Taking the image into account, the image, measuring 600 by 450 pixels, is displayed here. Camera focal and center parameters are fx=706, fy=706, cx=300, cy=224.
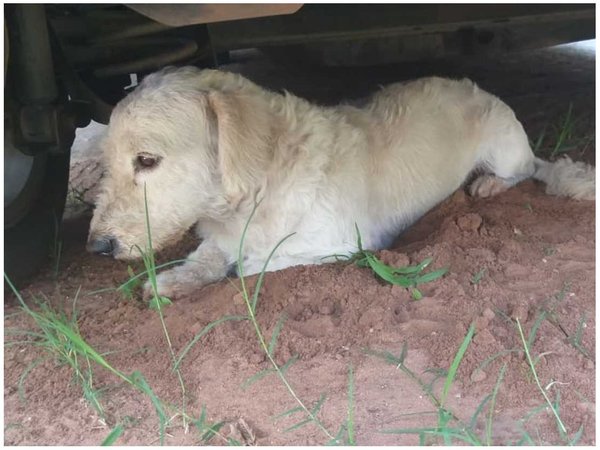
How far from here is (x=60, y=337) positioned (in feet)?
9.36

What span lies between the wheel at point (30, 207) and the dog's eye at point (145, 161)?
63cm

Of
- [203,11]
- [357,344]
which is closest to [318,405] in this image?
[357,344]

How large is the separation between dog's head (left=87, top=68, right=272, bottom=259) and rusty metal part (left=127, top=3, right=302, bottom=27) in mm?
820

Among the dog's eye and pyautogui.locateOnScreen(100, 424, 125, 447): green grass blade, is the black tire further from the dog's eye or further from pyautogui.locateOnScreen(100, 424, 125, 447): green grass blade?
pyautogui.locateOnScreen(100, 424, 125, 447): green grass blade

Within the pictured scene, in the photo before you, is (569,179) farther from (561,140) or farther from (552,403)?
(552,403)

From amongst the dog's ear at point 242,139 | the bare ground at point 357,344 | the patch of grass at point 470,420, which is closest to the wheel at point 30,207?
the bare ground at point 357,344

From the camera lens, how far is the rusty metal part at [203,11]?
2.40 metres

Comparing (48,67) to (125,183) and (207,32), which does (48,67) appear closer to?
(125,183)

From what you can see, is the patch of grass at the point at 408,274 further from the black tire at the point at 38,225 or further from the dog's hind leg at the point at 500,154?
the black tire at the point at 38,225

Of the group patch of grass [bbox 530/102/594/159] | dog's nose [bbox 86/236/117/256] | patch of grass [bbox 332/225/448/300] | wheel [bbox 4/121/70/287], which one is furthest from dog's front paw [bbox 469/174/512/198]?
wheel [bbox 4/121/70/287]

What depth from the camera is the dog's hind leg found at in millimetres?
4630

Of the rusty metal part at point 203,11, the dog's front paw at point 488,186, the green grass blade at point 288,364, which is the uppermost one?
the rusty metal part at point 203,11

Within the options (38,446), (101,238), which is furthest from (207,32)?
(38,446)

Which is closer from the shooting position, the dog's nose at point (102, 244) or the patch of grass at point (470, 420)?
the patch of grass at point (470, 420)
